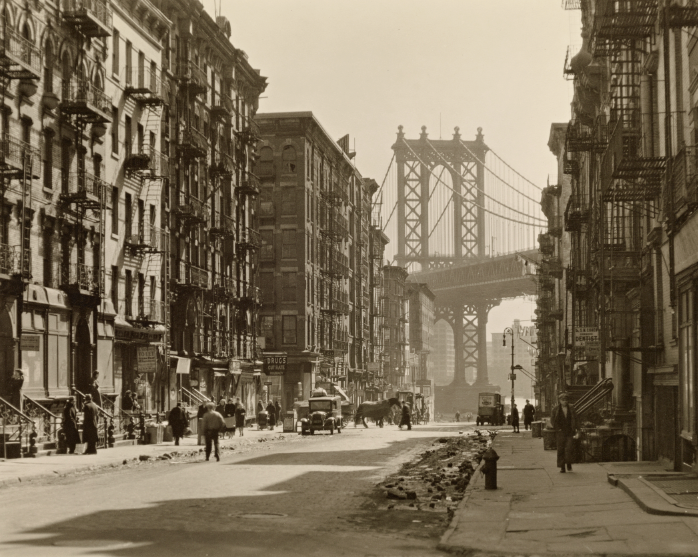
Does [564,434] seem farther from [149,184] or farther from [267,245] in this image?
[267,245]

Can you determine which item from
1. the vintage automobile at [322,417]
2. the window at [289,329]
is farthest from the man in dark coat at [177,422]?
the window at [289,329]

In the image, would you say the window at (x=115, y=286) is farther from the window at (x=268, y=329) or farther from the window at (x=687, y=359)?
the window at (x=268, y=329)

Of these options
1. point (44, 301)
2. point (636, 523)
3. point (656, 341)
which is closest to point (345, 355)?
point (44, 301)

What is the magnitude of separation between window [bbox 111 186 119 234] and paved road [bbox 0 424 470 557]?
2050cm

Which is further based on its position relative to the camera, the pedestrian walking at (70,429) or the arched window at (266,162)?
the arched window at (266,162)

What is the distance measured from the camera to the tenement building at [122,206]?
3834 centimetres

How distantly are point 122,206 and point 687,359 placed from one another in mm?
30383

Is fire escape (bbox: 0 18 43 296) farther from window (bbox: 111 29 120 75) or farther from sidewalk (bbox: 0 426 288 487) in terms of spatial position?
window (bbox: 111 29 120 75)

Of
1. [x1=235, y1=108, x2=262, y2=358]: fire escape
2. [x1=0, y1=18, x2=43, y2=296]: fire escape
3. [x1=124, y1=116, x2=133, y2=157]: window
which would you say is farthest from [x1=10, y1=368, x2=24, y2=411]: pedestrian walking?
[x1=235, y1=108, x2=262, y2=358]: fire escape

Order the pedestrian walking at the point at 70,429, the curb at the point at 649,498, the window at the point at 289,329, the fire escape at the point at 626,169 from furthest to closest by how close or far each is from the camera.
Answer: the window at the point at 289,329
the pedestrian walking at the point at 70,429
the fire escape at the point at 626,169
the curb at the point at 649,498

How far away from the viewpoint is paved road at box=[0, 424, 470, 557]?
14.4 meters

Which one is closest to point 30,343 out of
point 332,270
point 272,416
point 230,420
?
point 230,420

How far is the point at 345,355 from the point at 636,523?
87014mm

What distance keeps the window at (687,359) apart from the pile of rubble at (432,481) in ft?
14.5
